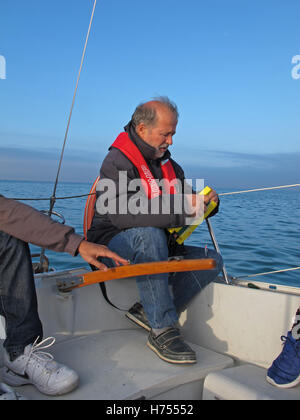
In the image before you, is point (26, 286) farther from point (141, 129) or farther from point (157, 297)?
point (141, 129)

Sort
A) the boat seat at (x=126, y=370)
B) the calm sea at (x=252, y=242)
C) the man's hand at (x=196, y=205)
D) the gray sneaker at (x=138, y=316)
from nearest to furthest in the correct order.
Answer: the boat seat at (x=126, y=370) → the man's hand at (x=196, y=205) → the gray sneaker at (x=138, y=316) → the calm sea at (x=252, y=242)

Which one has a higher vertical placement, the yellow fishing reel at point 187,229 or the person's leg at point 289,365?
the yellow fishing reel at point 187,229

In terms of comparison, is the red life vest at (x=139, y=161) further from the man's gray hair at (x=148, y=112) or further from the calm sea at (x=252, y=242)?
the calm sea at (x=252, y=242)

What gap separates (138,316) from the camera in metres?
2.10

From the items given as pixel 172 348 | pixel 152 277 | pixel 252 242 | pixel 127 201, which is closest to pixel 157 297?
pixel 152 277

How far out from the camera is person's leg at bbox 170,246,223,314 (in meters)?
2.10

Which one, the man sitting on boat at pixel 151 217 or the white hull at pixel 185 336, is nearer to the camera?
the white hull at pixel 185 336

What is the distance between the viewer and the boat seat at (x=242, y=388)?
144cm

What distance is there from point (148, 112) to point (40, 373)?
138cm

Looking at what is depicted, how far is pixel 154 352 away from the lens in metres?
1.90

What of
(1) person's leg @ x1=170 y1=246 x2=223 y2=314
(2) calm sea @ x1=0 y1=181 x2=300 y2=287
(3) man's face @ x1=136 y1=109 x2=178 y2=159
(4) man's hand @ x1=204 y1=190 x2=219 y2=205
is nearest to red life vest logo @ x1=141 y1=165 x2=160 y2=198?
(3) man's face @ x1=136 y1=109 x2=178 y2=159

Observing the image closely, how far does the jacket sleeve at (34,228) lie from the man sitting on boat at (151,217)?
479 millimetres

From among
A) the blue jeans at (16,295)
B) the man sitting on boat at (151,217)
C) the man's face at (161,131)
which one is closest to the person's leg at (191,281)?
the man sitting on boat at (151,217)
